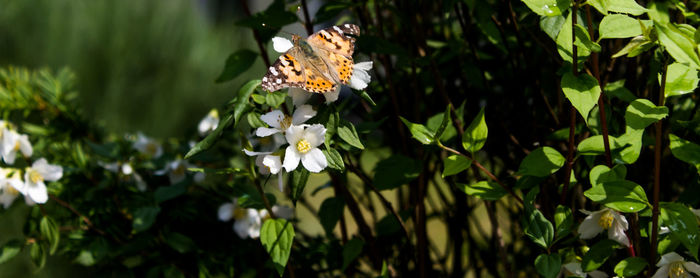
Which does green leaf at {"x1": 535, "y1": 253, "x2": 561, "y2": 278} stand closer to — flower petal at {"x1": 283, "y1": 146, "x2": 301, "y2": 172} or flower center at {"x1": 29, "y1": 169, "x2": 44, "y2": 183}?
flower petal at {"x1": 283, "y1": 146, "x2": 301, "y2": 172}

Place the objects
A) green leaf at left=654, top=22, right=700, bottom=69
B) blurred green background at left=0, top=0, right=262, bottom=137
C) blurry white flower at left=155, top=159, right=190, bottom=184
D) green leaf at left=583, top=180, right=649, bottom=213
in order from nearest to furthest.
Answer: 1. green leaf at left=654, top=22, right=700, bottom=69
2. green leaf at left=583, top=180, right=649, bottom=213
3. blurry white flower at left=155, top=159, right=190, bottom=184
4. blurred green background at left=0, top=0, right=262, bottom=137

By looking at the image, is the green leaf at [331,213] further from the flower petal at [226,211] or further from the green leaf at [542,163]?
the green leaf at [542,163]

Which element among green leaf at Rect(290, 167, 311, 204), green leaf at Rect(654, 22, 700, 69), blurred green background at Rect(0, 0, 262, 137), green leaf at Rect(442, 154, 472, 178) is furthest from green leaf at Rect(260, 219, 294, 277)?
blurred green background at Rect(0, 0, 262, 137)

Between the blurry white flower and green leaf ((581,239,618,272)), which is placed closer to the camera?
green leaf ((581,239,618,272))

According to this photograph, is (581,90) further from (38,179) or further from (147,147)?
(147,147)

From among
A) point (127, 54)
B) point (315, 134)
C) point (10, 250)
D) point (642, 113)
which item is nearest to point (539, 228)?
point (642, 113)

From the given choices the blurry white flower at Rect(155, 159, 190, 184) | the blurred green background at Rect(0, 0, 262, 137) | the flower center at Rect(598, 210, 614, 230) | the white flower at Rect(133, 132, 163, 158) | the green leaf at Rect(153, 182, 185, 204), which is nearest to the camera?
the flower center at Rect(598, 210, 614, 230)

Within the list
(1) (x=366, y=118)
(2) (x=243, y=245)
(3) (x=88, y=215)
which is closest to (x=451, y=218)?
(1) (x=366, y=118)

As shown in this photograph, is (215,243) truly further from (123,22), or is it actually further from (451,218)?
(123,22)
